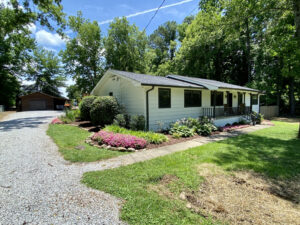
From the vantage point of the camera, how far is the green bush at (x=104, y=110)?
339 inches

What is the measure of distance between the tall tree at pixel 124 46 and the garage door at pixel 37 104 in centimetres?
1626

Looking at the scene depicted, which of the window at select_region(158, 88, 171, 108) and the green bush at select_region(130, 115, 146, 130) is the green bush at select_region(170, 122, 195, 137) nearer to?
the window at select_region(158, 88, 171, 108)

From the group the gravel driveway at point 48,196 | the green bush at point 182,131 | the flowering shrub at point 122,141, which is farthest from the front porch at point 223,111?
the gravel driveway at point 48,196

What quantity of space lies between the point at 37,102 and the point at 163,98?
31006 millimetres

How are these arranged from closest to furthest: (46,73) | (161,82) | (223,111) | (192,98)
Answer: (161,82), (192,98), (223,111), (46,73)

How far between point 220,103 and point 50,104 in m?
31.9

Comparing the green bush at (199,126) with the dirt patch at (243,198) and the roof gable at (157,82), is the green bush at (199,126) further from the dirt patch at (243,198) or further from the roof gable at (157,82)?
the dirt patch at (243,198)

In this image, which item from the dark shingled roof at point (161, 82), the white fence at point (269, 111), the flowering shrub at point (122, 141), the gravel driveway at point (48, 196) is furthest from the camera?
the white fence at point (269, 111)

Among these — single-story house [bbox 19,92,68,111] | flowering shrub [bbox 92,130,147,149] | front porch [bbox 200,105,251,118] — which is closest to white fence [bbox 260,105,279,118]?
front porch [bbox 200,105,251,118]

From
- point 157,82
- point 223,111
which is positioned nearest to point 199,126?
point 157,82

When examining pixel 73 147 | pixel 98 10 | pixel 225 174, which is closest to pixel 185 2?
pixel 98 10

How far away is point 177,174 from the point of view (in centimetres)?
356

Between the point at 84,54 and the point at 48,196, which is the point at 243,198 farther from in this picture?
the point at 84,54

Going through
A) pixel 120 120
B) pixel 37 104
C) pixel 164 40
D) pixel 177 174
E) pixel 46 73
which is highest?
pixel 164 40
